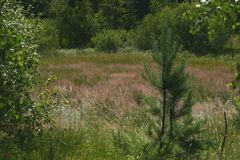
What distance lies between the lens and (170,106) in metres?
4.61

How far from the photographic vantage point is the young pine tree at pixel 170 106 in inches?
176

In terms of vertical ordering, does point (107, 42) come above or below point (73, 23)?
below

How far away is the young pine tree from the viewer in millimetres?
4465

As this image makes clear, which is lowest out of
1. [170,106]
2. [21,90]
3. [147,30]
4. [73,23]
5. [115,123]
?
[147,30]

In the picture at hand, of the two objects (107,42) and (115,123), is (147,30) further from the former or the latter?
Answer: (115,123)

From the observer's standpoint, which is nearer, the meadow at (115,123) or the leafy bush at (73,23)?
the meadow at (115,123)

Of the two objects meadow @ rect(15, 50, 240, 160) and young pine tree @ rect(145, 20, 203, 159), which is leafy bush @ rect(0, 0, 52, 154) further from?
young pine tree @ rect(145, 20, 203, 159)

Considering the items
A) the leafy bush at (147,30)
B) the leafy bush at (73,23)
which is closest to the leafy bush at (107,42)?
the leafy bush at (147,30)

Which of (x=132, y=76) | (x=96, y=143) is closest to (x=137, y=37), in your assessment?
(x=132, y=76)

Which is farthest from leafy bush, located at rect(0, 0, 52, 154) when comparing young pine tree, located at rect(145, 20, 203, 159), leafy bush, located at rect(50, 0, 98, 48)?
leafy bush, located at rect(50, 0, 98, 48)

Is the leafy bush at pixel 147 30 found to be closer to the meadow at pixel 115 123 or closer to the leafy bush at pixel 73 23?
the leafy bush at pixel 73 23

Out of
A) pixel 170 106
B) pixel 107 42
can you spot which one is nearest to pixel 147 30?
pixel 107 42

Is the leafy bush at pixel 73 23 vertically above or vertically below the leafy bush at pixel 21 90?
below

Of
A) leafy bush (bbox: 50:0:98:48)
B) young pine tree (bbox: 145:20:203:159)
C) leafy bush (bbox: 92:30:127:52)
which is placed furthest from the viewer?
leafy bush (bbox: 50:0:98:48)
